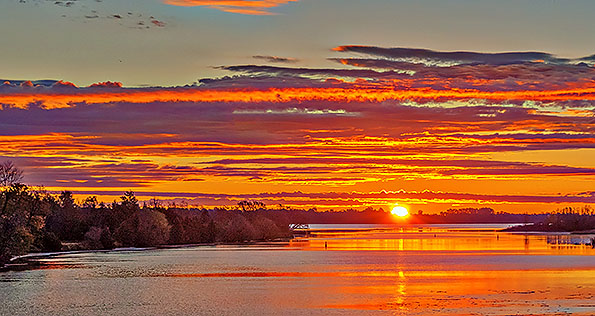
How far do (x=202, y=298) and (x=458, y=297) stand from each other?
22579mm

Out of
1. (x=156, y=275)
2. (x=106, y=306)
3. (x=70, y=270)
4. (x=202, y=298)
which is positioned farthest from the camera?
(x=70, y=270)

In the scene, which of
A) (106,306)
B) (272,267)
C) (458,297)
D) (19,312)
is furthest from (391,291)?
(272,267)

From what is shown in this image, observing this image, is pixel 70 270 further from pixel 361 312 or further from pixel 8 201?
pixel 361 312

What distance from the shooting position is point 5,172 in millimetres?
131125

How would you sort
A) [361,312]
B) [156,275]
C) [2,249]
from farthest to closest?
[2,249] → [156,275] → [361,312]

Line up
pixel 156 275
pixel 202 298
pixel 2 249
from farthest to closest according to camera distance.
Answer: pixel 2 249
pixel 156 275
pixel 202 298

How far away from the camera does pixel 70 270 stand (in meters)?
115

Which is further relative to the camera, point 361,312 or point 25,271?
point 25,271

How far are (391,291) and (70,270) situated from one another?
168 ft

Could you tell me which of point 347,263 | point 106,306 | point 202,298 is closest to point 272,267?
point 347,263

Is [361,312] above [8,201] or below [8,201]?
below

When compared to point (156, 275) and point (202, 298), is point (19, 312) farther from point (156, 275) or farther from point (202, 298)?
point (156, 275)

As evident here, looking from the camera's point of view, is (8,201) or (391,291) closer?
(391,291)

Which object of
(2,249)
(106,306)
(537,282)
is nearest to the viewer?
(106,306)
